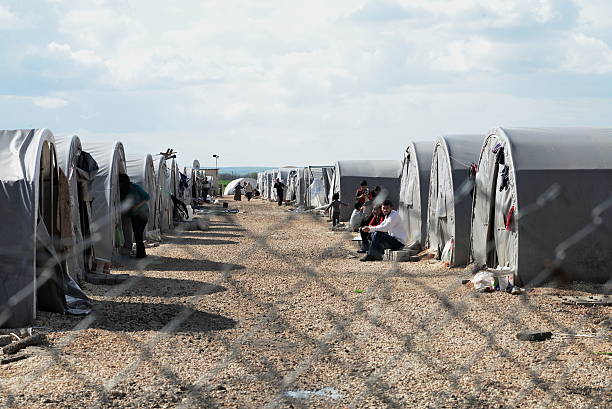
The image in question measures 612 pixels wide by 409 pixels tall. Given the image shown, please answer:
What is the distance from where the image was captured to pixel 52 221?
1245 centimetres

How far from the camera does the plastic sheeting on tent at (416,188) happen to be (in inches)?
802

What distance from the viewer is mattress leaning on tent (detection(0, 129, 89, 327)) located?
9492 millimetres

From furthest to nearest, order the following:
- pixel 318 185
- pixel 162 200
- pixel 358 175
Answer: pixel 318 185 < pixel 358 175 < pixel 162 200

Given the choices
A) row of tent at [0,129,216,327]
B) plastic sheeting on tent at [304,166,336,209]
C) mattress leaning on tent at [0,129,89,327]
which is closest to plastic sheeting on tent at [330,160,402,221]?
plastic sheeting on tent at [304,166,336,209]

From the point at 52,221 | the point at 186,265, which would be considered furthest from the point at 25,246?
the point at 186,265

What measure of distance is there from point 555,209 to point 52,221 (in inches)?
291

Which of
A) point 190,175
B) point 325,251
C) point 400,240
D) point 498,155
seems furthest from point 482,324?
point 190,175

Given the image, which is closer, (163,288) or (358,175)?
(163,288)

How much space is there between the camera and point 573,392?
21.3 ft

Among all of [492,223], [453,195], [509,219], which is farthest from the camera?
[453,195]

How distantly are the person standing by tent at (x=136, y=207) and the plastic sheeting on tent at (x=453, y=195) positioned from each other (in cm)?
600

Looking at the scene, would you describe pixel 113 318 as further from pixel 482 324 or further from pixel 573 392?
pixel 573 392

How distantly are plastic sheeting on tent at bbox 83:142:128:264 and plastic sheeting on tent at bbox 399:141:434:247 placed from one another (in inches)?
265

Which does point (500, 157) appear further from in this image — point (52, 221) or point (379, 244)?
point (52, 221)
